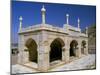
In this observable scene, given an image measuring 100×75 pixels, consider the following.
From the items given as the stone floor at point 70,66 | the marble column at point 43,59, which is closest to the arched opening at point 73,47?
the stone floor at point 70,66

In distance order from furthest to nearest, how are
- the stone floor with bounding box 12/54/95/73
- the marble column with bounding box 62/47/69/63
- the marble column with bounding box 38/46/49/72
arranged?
1. the marble column with bounding box 62/47/69/63
2. the marble column with bounding box 38/46/49/72
3. the stone floor with bounding box 12/54/95/73

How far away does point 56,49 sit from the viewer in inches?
111

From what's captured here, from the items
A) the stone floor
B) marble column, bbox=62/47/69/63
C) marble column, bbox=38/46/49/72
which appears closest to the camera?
the stone floor

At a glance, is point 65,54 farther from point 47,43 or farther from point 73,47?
point 47,43

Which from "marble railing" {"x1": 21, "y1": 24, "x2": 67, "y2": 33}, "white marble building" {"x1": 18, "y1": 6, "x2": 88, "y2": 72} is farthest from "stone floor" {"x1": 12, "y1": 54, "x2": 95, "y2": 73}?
"marble railing" {"x1": 21, "y1": 24, "x2": 67, "y2": 33}

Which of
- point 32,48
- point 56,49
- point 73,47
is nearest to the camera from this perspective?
point 32,48

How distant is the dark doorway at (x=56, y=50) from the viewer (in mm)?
2799

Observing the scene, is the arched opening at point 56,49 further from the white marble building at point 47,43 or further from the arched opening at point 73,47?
the arched opening at point 73,47

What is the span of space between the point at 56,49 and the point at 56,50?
1 centimetres

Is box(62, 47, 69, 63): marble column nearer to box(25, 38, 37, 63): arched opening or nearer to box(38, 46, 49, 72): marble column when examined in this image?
box(38, 46, 49, 72): marble column

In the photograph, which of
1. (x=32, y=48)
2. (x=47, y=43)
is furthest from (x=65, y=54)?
(x=32, y=48)

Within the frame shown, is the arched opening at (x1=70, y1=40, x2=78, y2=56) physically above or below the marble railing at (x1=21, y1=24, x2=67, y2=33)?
below

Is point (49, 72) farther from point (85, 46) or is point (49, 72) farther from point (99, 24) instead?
point (99, 24)

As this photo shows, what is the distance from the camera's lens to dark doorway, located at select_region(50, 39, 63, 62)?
280 cm
